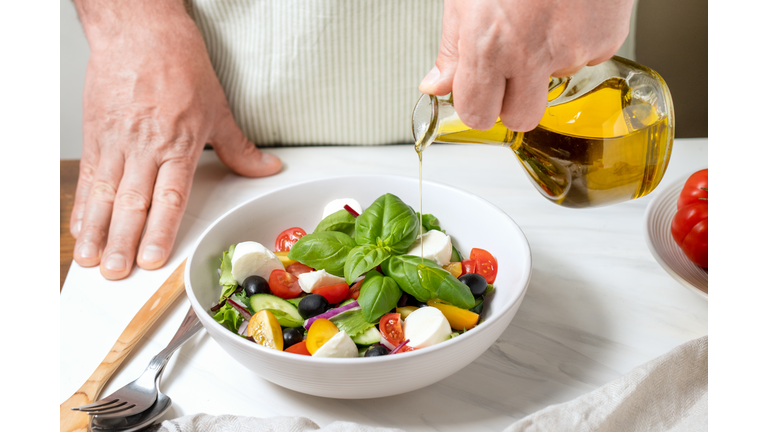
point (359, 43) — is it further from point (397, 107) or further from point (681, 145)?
point (681, 145)

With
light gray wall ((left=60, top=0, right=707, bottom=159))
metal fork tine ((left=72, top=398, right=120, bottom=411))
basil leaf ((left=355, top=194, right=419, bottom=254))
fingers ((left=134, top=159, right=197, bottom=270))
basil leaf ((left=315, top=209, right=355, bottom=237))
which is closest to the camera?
metal fork tine ((left=72, top=398, right=120, bottom=411))

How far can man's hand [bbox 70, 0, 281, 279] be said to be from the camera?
1234 millimetres

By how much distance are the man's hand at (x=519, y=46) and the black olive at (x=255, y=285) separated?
465 millimetres

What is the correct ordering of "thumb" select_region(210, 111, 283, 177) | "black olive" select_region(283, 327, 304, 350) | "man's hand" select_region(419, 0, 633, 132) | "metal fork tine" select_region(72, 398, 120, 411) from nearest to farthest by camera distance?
"man's hand" select_region(419, 0, 633, 132) < "metal fork tine" select_region(72, 398, 120, 411) < "black olive" select_region(283, 327, 304, 350) < "thumb" select_region(210, 111, 283, 177)

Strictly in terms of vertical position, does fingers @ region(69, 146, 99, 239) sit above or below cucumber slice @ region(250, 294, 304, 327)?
below

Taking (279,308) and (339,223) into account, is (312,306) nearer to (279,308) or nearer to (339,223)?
(279,308)

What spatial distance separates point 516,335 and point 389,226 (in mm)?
295

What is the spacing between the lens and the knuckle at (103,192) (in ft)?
4.09

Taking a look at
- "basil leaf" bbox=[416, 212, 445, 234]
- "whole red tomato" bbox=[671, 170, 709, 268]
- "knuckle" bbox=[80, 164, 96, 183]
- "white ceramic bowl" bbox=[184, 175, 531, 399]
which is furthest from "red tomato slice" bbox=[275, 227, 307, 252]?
"whole red tomato" bbox=[671, 170, 709, 268]

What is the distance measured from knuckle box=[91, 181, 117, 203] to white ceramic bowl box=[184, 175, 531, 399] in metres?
0.43

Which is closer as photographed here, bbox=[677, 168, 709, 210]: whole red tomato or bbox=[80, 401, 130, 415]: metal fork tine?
bbox=[80, 401, 130, 415]: metal fork tine

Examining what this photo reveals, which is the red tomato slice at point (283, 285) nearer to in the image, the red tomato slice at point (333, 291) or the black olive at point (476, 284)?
the red tomato slice at point (333, 291)

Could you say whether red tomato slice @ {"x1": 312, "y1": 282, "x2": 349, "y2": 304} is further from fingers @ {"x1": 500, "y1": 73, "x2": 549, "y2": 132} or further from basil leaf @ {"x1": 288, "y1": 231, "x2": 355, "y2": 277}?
fingers @ {"x1": 500, "y1": 73, "x2": 549, "y2": 132}

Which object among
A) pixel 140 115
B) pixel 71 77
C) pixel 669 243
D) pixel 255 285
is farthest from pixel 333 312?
pixel 71 77
